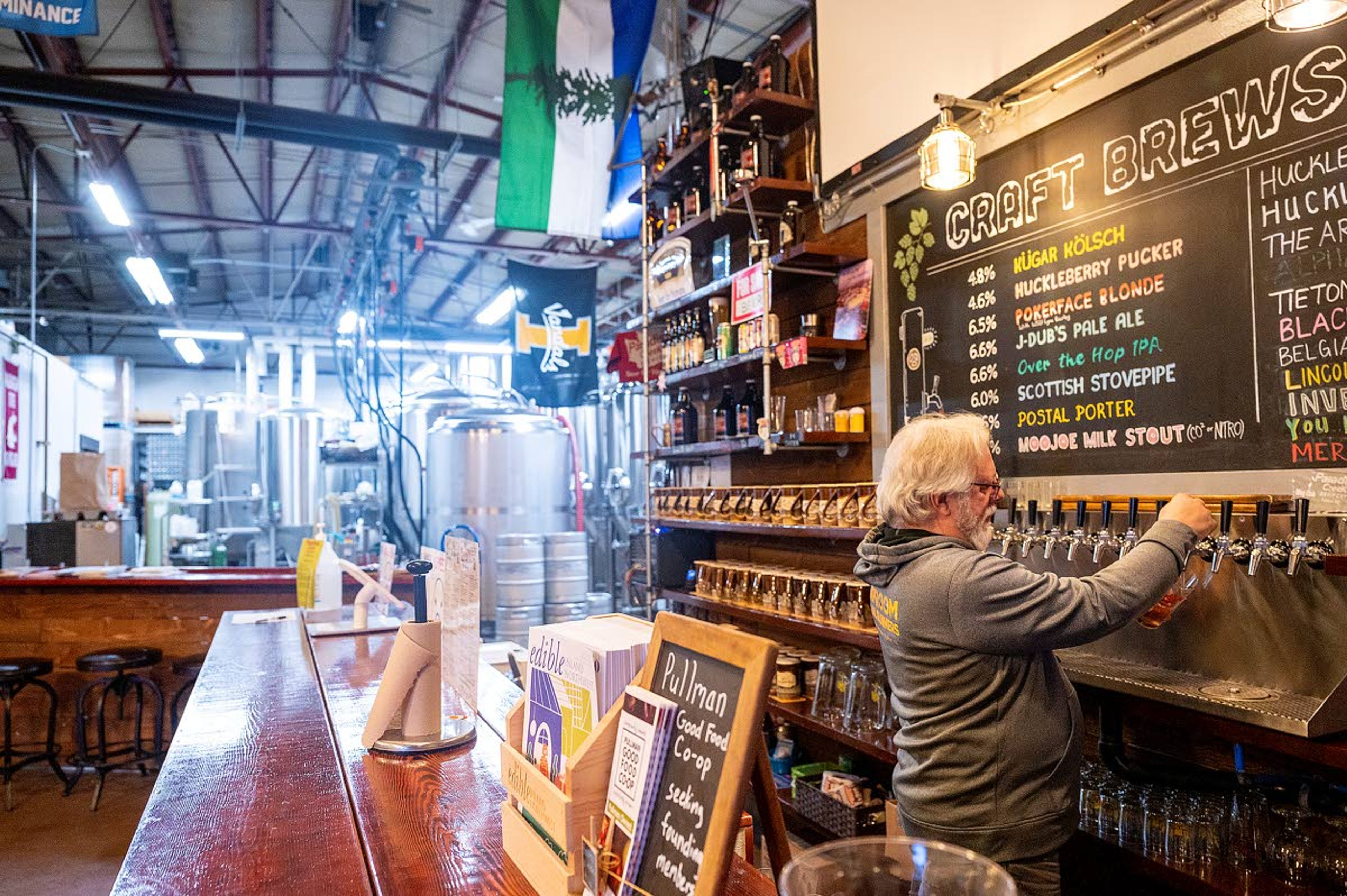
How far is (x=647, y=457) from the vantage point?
4.61 metres

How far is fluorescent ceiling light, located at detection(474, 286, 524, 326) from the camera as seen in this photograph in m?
11.1

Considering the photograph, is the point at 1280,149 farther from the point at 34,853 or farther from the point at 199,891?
the point at 34,853

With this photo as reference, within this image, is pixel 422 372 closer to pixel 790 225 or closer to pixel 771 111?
pixel 790 225

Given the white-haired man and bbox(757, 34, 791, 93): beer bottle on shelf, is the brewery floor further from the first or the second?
bbox(757, 34, 791, 93): beer bottle on shelf

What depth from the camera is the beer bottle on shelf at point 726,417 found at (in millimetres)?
4074

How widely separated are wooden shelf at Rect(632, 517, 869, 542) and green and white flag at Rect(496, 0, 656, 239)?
1.62 m

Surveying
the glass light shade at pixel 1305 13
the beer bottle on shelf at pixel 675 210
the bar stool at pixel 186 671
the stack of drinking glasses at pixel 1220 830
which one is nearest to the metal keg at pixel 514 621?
the bar stool at pixel 186 671

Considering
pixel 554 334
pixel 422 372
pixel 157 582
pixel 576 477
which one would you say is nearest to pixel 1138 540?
pixel 157 582

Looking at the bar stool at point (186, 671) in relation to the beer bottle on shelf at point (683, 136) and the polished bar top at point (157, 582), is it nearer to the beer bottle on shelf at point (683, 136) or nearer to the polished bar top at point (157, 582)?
the polished bar top at point (157, 582)

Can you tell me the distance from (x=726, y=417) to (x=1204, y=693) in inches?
96.3

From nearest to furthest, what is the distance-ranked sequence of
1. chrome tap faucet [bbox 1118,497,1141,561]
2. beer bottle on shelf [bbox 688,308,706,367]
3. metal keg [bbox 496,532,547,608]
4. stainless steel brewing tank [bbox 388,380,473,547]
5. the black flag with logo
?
1. chrome tap faucet [bbox 1118,497,1141,561]
2. beer bottle on shelf [bbox 688,308,706,367]
3. the black flag with logo
4. metal keg [bbox 496,532,547,608]
5. stainless steel brewing tank [bbox 388,380,473,547]

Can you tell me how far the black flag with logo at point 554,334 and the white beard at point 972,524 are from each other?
6.06m

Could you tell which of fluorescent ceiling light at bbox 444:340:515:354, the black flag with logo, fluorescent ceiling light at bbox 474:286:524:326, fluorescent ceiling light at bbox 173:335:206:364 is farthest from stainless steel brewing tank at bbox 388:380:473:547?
fluorescent ceiling light at bbox 173:335:206:364

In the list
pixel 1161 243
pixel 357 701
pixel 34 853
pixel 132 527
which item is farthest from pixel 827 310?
pixel 132 527
